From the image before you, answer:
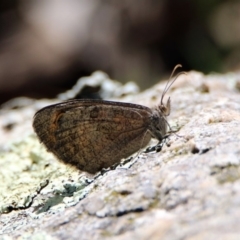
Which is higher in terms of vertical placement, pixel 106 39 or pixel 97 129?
pixel 106 39

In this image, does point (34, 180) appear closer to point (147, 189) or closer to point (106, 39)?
point (147, 189)

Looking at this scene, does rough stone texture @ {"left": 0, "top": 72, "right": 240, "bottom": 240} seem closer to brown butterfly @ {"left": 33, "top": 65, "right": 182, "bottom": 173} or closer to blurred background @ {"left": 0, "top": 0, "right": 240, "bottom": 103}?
brown butterfly @ {"left": 33, "top": 65, "right": 182, "bottom": 173}

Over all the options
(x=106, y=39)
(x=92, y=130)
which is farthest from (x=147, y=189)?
(x=106, y=39)

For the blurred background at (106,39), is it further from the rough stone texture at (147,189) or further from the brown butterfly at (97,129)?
the brown butterfly at (97,129)

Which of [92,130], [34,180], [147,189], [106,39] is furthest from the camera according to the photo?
[106,39]

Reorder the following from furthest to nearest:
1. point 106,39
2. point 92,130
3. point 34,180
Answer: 1. point 106,39
2. point 92,130
3. point 34,180

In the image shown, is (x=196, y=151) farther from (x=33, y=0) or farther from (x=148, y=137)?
(x=33, y=0)

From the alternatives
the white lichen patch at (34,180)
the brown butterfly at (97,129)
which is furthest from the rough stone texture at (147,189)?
the brown butterfly at (97,129)
